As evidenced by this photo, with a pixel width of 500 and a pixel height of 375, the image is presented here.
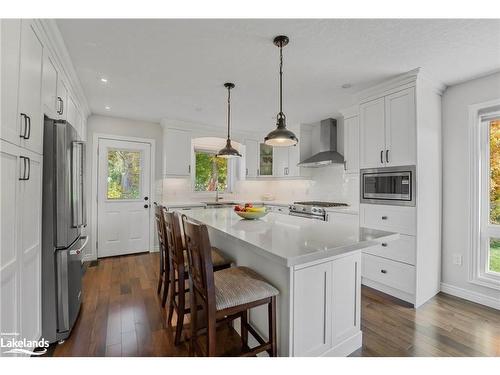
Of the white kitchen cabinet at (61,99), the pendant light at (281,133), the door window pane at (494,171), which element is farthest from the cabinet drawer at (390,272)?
the white kitchen cabinet at (61,99)

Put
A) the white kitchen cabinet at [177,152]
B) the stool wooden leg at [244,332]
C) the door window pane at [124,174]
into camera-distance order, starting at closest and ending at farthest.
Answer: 1. the stool wooden leg at [244,332]
2. the door window pane at [124,174]
3. the white kitchen cabinet at [177,152]

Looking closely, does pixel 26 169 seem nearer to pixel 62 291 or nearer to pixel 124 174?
pixel 62 291

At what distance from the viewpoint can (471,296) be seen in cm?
264

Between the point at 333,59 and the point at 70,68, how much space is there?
2.66m

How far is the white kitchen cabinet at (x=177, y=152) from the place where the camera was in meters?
4.41

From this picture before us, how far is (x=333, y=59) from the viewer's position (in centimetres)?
229

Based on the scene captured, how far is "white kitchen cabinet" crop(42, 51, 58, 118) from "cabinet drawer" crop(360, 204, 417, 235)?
3407 millimetres

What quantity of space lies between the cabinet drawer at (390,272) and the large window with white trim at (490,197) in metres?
0.87

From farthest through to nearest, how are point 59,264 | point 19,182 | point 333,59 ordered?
point 333,59, point 59,264, point 19,182

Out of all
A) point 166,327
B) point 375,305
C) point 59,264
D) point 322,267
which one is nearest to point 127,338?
point 166,327

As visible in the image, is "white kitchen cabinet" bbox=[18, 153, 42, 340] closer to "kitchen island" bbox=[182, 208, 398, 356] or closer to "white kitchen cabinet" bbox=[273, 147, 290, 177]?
"kitchen island" bbox=[182, 208, 398, 356]

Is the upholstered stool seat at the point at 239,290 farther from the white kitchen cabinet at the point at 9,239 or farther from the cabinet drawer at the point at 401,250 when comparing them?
the cabinet drawer at the point at 401,250

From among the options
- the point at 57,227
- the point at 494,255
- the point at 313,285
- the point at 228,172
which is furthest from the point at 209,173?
the point at 494,255
